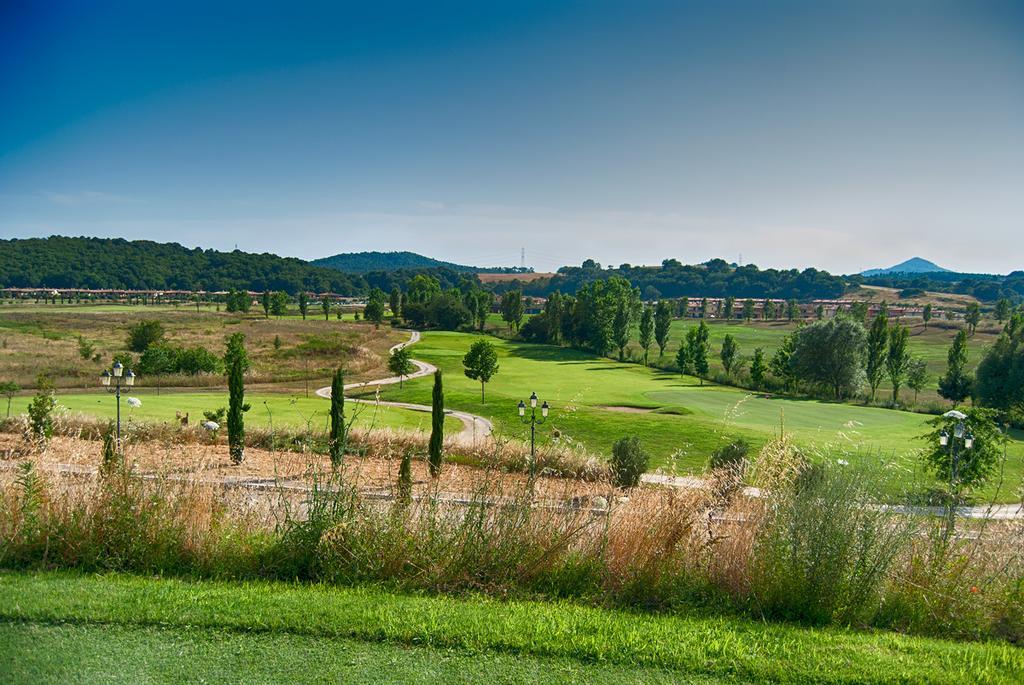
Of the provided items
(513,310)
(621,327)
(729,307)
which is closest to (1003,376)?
(621,327)

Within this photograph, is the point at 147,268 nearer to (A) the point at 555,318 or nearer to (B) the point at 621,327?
(A) the point at 555,318

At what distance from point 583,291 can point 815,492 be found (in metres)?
81.0

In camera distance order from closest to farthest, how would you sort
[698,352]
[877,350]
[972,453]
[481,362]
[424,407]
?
[972,453], [424,407], [481,362], [877,350], [698,352]

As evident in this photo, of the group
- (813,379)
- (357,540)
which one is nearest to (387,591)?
(357,540)

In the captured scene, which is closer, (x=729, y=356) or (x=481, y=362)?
(x=481, y=362)

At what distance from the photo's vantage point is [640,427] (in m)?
30.1

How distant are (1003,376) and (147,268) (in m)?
143

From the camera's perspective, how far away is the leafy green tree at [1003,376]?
1601 inches

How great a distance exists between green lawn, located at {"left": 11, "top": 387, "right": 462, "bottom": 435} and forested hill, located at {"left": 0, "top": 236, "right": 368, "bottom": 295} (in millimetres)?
104478

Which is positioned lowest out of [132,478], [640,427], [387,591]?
[640,427]

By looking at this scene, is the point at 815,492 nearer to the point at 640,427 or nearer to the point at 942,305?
the point at 640,427

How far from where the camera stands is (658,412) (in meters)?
35.7

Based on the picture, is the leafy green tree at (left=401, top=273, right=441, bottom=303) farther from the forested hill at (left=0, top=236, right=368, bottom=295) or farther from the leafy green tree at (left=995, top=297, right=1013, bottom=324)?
the leafy green tree at (left=995, top=297, right=1013, bottom=324)

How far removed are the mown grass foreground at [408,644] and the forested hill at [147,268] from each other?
447 ft
